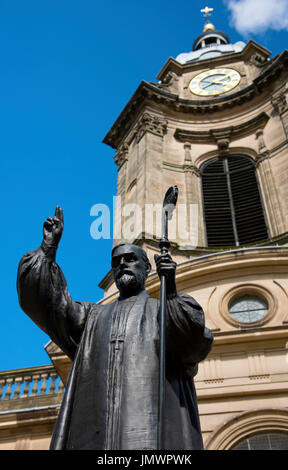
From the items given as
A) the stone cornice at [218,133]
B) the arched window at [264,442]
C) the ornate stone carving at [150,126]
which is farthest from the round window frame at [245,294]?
the stone cornice at [218,133]

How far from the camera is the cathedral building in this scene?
10734 millimetres

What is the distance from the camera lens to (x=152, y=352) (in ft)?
11.3

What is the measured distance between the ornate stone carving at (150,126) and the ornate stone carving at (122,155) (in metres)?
0.89

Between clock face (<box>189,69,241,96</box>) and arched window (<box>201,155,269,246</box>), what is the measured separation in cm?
623

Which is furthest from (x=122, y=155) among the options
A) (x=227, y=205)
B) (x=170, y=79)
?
(x=170, y=79)

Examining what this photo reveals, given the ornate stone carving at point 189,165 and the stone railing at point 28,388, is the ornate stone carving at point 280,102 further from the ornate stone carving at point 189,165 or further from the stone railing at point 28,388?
the stone railing at point 28,388

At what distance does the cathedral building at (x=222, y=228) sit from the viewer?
10.7 meters

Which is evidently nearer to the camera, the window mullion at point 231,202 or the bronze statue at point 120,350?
the bronze statue at point 120,350

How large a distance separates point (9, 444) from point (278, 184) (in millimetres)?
13040

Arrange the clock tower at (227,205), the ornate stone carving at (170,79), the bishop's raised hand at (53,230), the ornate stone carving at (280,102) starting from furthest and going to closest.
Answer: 1. the ornate stone carving at (170,79)
2. the ornate stone carving at (280,102)
3. the clock tower at (227,205)
4. the bishop's raised hand at (53,230)

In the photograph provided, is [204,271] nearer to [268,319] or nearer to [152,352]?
[268,319]

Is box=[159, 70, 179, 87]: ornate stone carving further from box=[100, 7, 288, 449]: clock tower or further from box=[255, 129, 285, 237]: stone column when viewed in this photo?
box=[255, 129, 285, 237]: stone column

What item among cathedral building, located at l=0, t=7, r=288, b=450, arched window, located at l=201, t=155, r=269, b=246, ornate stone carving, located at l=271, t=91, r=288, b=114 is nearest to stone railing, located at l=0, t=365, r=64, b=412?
cathedral building, located at l=0, t=7, r=288, b=450

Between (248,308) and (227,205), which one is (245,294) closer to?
(248,308)
